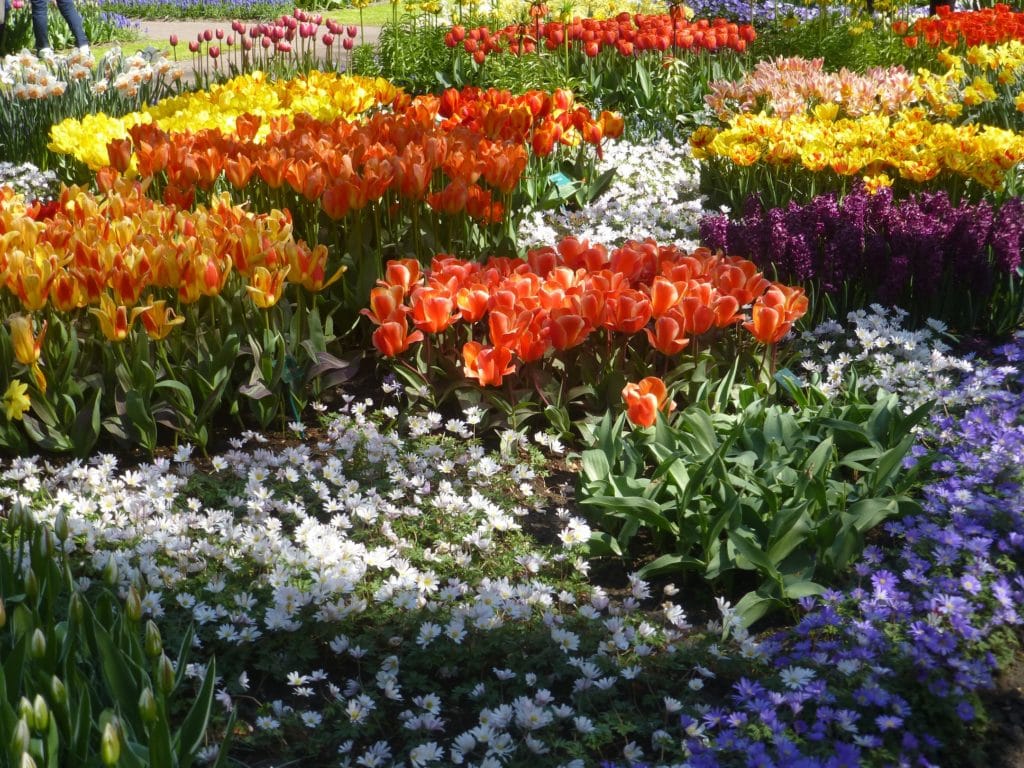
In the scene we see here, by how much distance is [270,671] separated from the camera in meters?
2.50

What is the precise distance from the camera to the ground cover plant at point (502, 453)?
7.41 feet

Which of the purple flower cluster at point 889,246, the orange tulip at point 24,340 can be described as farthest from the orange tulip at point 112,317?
the purple flower cluster at point 889,246

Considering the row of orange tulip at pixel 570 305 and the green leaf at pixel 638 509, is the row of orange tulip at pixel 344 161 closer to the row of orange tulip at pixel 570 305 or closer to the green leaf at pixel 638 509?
the row of orange tulip at pixel 570 305

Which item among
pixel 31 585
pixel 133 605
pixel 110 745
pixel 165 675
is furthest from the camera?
pixel 31 585

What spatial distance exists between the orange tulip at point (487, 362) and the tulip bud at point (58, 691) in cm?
185

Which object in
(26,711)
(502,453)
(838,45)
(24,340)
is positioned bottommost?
(502,453)

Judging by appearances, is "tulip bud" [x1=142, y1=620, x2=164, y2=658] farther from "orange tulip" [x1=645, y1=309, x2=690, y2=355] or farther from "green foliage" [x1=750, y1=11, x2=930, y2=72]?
"green foliage" [x1=750, y1=11, x2=930, y2=72]

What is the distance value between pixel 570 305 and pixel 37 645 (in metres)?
2.08

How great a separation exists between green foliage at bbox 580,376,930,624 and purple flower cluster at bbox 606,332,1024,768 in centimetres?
11

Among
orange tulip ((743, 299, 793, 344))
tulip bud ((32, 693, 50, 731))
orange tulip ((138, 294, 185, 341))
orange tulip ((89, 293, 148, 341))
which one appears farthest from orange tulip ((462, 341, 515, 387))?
tulip bud ((32, 693, 50, 731))

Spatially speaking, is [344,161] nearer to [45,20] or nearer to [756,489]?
[756,489]

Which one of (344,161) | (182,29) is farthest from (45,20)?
(344,161)

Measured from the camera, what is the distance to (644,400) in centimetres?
316

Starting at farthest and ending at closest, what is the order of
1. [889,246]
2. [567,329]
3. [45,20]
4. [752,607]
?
1. [45,20]
2. [889,246]
3. [567,329]
4. [752,607]
